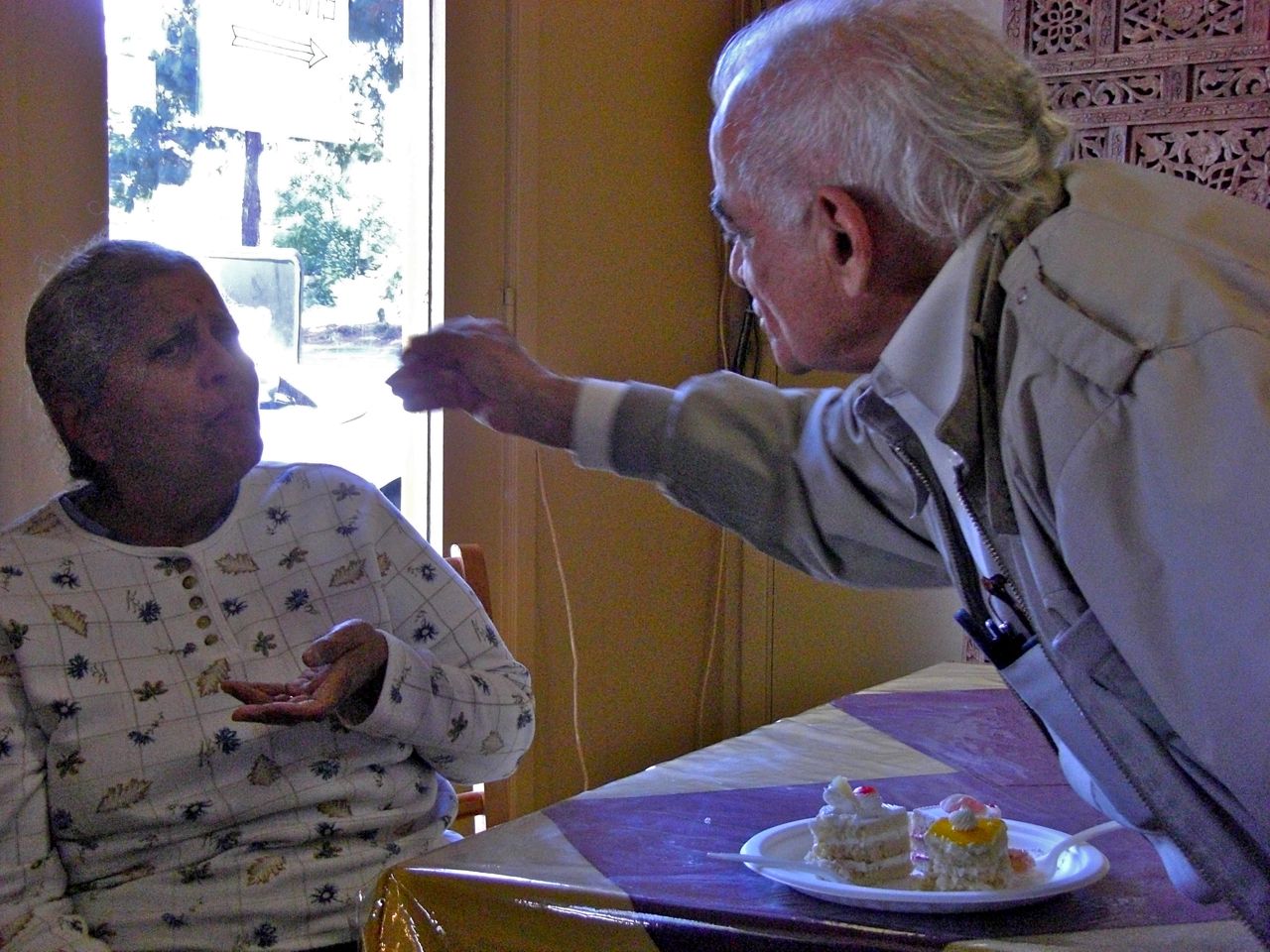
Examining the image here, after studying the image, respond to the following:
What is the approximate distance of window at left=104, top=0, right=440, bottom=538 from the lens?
2.14 meters

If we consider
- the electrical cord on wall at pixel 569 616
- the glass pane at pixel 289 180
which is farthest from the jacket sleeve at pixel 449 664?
the electrical cord on wall at pixel 569 616

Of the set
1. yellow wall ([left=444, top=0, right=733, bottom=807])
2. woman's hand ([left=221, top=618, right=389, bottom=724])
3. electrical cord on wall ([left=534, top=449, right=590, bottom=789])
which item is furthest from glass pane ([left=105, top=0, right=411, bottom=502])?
woman's hand ([left=221, top=618, right=389, bottom=724])

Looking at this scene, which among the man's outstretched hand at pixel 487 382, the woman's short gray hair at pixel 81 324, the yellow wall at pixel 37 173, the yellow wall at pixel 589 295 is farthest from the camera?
the yellow wall at pixel 589 295

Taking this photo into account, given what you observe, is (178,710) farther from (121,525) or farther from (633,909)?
(633,909)

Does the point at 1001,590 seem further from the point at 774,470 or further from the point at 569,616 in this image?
the point at 569,616

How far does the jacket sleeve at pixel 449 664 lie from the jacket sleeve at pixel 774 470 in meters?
0.46

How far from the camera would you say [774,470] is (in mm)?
1324

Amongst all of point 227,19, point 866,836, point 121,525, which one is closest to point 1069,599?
point 866,836

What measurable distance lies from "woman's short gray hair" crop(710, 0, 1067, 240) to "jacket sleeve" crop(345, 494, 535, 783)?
2.57 feet

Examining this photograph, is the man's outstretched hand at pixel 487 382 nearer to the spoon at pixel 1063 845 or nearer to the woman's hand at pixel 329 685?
the woman's hand at pixel 329 685

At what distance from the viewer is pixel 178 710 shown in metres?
1.51

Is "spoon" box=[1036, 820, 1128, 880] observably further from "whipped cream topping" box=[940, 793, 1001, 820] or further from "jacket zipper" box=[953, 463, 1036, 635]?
"jacket zipper" box=[953, 463, 1036, 635]

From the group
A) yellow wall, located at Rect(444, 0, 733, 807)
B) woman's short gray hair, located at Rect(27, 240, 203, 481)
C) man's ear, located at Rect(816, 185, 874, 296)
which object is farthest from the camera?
yellow wall, located at Rect(444, 0, 733, 807)

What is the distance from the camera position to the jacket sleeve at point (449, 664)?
5.36ft
